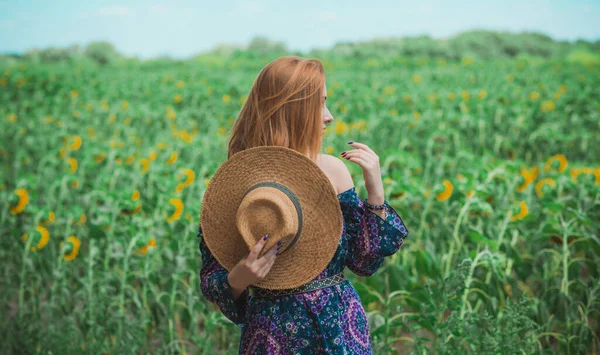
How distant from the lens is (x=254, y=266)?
1424mm

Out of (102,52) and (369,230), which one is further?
(102,52)

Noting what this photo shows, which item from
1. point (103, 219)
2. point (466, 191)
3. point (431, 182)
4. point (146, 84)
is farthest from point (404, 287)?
point (146, 84)

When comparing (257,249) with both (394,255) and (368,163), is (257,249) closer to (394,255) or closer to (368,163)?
(368,163)

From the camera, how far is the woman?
Result: 152 cm

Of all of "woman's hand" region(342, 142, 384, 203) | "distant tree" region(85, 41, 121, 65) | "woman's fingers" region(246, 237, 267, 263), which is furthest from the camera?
"distant tree" region(85, 41, 121, 65)

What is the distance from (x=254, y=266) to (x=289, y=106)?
375 millimetres

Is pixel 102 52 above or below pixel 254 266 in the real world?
below

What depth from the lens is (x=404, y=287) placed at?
9.25 ft

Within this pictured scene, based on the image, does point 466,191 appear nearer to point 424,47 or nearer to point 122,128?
point 122,128

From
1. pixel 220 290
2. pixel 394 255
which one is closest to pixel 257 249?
pixel 220 290

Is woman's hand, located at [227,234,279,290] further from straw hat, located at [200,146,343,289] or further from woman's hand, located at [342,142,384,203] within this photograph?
woman's hand, located at [342,142,384,203]

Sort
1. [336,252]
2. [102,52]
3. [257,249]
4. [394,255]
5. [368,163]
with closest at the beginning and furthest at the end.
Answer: [257,249] < [368,163] < [336,252] < [394,255] < [102,52]

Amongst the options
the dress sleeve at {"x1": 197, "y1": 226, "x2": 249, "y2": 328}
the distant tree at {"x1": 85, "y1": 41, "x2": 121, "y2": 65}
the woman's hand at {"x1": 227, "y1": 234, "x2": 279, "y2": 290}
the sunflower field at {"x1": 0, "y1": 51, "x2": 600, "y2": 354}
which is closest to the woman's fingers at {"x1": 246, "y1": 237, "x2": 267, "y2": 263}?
the woman's hand at {"x1": 227, "y1": 234, "x2": 279, "y2": 290}

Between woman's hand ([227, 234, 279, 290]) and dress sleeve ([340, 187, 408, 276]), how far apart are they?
0.25 m
